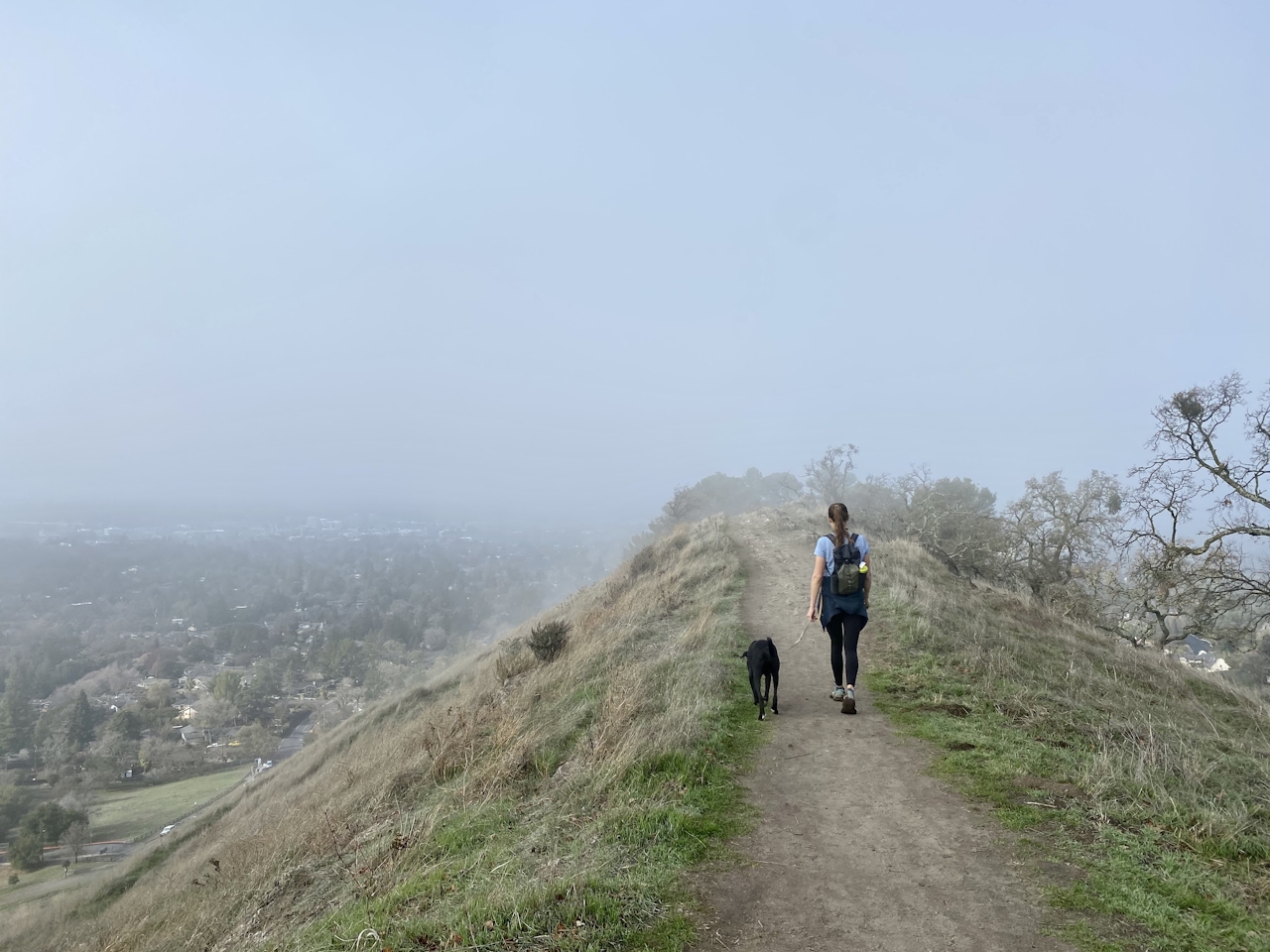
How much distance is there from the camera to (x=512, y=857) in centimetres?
410

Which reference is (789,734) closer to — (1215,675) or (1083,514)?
(1215,675)

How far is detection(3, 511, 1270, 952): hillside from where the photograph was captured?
11.0 feet

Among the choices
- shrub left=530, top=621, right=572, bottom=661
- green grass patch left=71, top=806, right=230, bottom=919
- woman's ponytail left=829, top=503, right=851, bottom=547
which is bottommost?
green grass patch left=71, top=806, right=230, bottom=919

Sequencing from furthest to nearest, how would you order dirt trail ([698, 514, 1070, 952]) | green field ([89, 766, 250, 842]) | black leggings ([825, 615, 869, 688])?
green field ([89, 766, 250, 842])
black leggings ([825, 615, 869, 688])
dirt trail ([698, 514, 1070, 952])

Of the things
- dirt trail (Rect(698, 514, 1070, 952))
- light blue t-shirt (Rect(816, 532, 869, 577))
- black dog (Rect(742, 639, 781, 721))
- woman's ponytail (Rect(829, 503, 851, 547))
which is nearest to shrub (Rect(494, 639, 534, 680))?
black dog (Rect(742, 639, 781, 721))

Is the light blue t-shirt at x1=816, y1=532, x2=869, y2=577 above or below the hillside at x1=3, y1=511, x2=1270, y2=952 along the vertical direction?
above

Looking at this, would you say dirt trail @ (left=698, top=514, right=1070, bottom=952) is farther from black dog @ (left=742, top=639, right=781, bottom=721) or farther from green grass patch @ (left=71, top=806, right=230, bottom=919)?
green grass patch @ (left=71, top=806, right=230, bottom=919)

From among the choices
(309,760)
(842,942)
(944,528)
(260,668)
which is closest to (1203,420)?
(944,528)

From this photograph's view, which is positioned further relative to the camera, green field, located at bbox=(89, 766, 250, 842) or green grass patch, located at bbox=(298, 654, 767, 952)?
green field, located at bbox=(89, 766, 250, 842)

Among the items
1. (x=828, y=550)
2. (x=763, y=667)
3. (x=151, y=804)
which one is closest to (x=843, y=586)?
(x=828, y=550)

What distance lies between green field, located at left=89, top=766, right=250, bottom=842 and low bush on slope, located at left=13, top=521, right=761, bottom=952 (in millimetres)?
11174

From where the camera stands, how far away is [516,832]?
4.72 meters

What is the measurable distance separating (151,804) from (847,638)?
26566 millimetres

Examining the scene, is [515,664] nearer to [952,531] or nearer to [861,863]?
[861,863]
